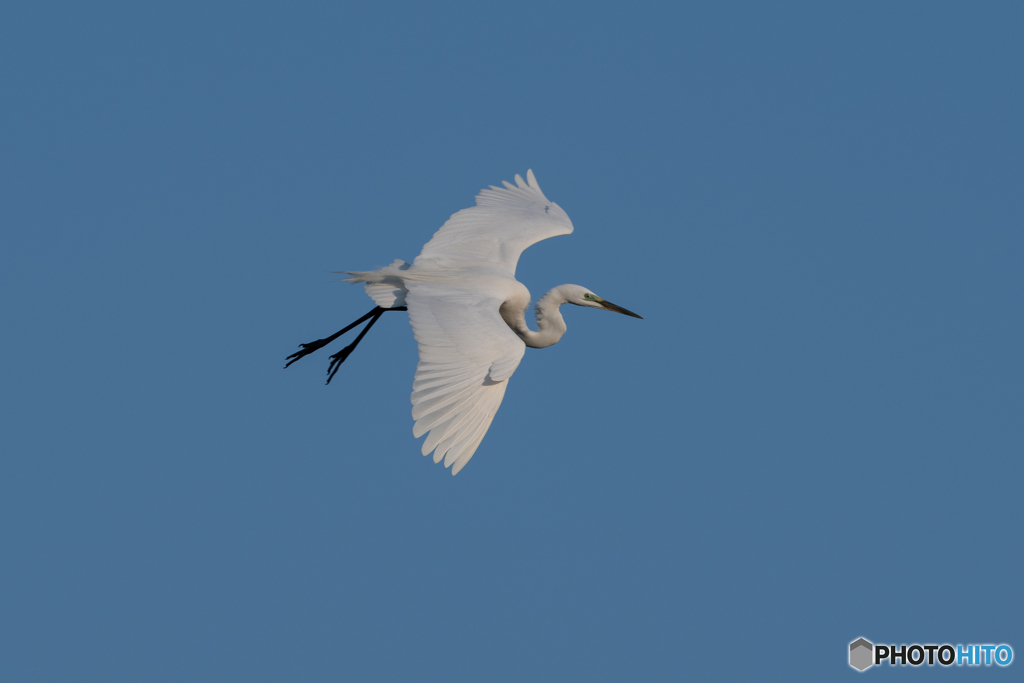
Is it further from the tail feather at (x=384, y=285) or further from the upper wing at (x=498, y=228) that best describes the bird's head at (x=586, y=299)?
the tail feather at (x=384, y=285)

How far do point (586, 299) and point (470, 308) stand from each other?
8.08 ft

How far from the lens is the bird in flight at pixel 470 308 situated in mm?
7441

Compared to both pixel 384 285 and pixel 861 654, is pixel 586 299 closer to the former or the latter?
pixel 384 285

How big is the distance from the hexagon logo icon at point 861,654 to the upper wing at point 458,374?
15.4 ft

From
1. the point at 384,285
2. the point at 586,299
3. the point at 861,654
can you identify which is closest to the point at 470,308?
the point at 384,285

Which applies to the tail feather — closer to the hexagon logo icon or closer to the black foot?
the black foot

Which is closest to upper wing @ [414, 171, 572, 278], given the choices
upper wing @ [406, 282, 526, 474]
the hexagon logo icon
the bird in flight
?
the bird in flight

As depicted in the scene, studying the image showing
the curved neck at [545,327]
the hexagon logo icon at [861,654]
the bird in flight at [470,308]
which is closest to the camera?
the bird in flight at [470,308]

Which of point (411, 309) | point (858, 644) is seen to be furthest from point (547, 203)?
point (858, 644)

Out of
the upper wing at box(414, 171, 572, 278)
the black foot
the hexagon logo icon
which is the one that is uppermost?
the upper wing at box(414, 171, 572, 278)

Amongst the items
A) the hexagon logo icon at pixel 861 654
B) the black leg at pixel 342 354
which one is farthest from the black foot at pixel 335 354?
the hexagon logo icon at pixel 861 654

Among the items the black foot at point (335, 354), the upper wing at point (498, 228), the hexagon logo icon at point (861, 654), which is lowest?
the hexagon logo icon at point (861, 654)

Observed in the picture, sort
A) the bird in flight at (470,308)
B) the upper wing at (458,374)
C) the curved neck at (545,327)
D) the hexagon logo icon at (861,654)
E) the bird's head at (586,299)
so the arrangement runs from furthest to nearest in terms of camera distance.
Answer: the bird's head at (586,299)
the curved neck at (545,327)
the hexagon logo icon at (861,654)
the bird in flight at (470,308)
the upper wing at (458,374)

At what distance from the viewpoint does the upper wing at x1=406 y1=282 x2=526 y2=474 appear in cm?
733
